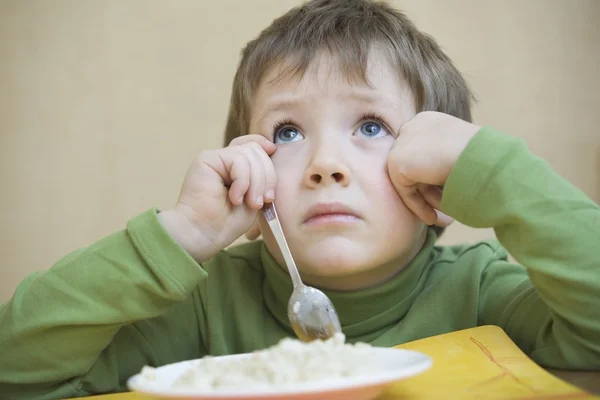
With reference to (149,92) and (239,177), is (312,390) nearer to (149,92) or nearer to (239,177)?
(239,177)

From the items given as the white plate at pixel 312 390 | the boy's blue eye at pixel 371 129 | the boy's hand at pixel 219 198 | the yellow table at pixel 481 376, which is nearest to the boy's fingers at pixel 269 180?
the boy's hand at pixel 219 198

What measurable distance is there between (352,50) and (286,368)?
0.51 metres

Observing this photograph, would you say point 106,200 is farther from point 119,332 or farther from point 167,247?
point 167,247

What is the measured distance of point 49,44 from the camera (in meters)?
1.48

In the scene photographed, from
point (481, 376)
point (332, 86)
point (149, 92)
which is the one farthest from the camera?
point (149, 92)

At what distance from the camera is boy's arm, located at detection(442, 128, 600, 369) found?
2.05ft

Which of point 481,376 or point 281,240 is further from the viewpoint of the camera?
point 281,240

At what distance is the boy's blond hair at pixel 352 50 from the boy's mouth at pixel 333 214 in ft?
0.59

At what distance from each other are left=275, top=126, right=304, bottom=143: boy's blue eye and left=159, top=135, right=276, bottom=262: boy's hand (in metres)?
0.04

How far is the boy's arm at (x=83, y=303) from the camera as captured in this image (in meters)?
0.71

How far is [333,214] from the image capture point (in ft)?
2.48

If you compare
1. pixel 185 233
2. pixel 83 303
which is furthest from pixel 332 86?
pixel 83 303

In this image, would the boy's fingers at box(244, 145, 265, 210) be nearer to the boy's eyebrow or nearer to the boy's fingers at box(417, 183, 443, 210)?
the boy's eyebrow

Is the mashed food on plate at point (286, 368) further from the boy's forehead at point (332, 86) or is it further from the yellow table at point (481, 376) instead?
the boy's forehead at point (332, 86)
